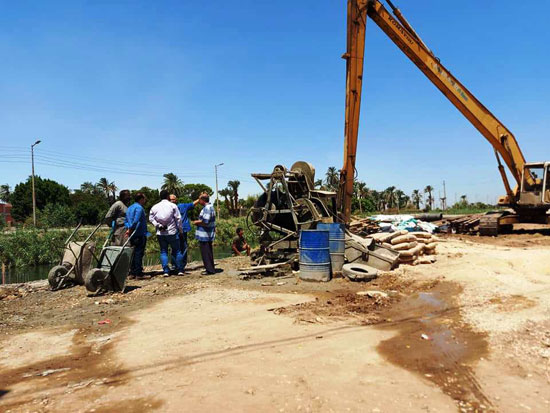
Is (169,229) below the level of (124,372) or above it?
above

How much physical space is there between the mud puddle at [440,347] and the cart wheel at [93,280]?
17.0 feet

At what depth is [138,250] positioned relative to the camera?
8602mm

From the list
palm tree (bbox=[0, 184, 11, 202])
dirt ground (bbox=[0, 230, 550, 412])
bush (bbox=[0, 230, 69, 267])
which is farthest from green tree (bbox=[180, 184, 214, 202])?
dirt ground (bbox=[0, 230, 550, 412])

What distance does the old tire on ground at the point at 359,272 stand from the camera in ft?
26.0

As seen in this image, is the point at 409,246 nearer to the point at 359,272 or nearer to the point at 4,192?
the point at 359,272

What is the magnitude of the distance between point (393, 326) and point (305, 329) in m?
1.17

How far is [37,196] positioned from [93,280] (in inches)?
2352

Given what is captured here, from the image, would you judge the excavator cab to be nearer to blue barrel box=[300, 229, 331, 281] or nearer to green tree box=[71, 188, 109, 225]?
blue barrel box=[300, 229, 331, 281]

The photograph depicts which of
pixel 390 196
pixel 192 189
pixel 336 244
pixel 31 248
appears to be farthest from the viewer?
pixel 390 196

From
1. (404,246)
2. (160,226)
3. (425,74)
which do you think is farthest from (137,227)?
(425,74)

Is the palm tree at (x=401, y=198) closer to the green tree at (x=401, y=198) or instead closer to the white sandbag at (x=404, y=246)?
the green tree at (x=401, y=198)

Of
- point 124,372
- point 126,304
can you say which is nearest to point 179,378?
point 124,372

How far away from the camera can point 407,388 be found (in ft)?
10.3

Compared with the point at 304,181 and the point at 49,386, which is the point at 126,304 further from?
the point at 304,181
